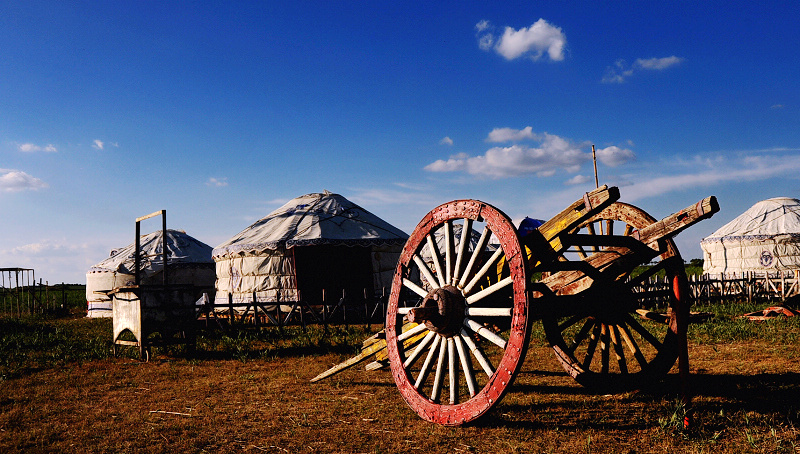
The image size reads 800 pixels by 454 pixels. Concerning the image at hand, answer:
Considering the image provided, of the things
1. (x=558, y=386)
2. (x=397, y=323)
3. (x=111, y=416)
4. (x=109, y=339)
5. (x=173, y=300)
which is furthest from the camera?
(x=109, y=339)

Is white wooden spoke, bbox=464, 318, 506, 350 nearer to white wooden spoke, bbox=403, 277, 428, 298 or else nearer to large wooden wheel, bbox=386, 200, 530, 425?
large wooden wheel, bbox=386, 200, 530, 425

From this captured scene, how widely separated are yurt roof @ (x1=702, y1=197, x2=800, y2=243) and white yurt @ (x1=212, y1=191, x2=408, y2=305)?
57.7 ft

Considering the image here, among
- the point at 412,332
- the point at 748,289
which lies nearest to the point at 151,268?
the point at 412,332

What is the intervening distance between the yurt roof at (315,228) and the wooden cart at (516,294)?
13263 mm

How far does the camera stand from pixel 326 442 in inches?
188

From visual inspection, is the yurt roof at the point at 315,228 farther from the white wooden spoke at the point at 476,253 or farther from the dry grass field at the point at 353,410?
the white wooden spoke at the point at 476,253

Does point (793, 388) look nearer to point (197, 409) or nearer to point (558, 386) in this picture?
point (558, 386)

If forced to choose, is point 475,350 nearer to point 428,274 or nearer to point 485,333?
point 485,333

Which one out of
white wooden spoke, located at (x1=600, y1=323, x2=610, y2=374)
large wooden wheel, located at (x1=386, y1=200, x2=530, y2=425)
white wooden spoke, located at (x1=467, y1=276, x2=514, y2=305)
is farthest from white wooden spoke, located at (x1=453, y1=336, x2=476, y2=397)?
white wooden spoke, located at (x1=600, y1=323, x2=610, y2=374)

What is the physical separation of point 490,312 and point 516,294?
1.03 ft

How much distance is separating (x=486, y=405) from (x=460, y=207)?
1.77 meters

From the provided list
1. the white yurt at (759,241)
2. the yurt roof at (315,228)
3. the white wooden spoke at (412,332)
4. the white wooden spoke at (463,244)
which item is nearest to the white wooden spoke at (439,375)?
the white wooden spoke at (412,332)

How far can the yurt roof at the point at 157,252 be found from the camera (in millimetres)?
24547

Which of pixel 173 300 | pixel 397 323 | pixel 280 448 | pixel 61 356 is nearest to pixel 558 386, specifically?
pixel 397 323
